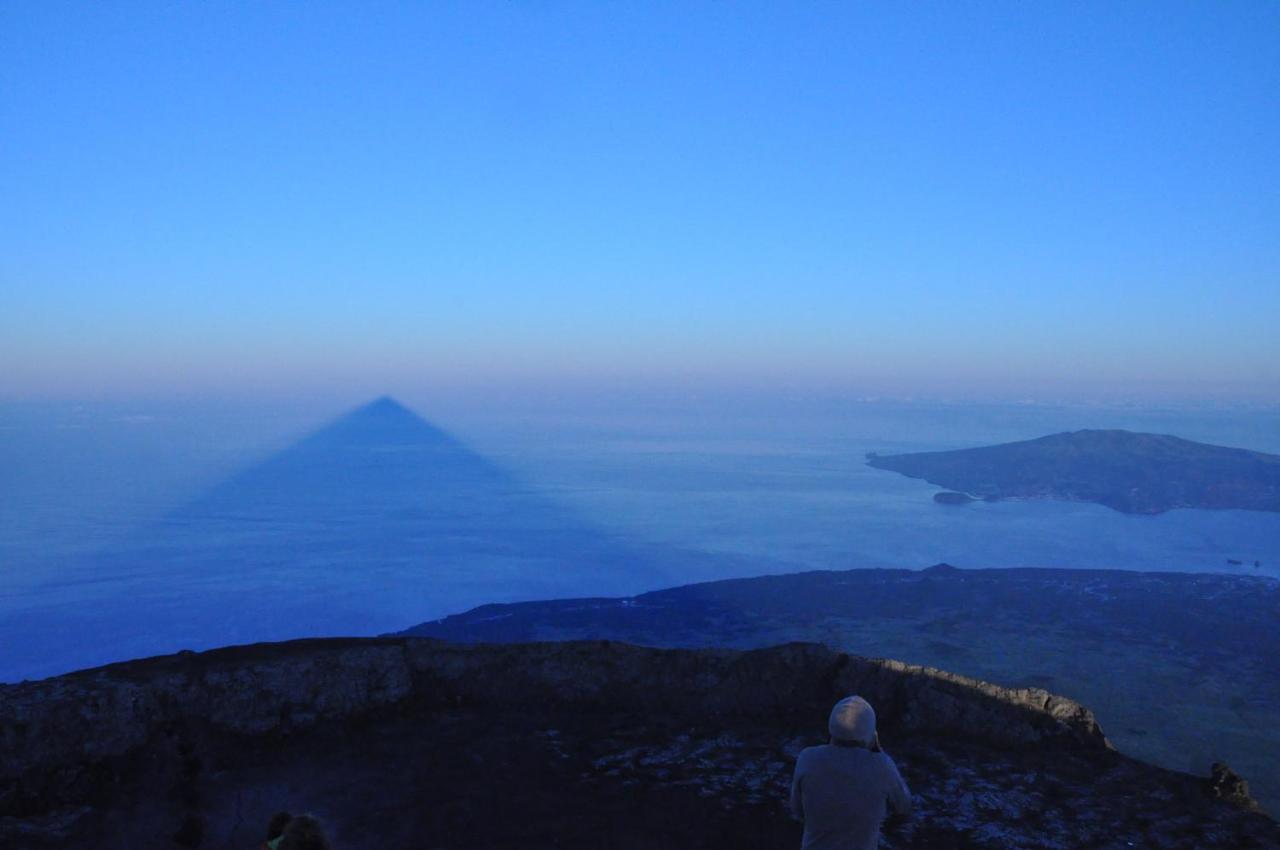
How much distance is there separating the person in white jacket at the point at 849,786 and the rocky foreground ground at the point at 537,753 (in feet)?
9.58

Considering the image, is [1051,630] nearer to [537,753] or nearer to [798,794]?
[537,753]

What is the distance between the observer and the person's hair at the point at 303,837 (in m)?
3.46

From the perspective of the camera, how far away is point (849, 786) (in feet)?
10.4

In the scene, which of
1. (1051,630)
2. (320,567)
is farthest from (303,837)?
(320,567)

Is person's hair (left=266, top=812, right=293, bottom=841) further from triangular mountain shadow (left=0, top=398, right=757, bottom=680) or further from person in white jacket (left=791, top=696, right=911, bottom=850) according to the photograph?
triangular mountain shadow (left=0, top=398, right=757, bottom=680)

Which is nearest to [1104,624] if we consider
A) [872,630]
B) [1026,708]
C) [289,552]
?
[872,630]

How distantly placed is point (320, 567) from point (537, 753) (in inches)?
1910

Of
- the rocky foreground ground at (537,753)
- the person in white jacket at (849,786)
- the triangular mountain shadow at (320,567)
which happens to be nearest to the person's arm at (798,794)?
the person in white jacket at (849,786)

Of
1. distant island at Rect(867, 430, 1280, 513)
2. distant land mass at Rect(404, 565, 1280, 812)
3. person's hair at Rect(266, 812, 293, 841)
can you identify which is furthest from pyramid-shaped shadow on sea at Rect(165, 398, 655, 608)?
person's hair at Rect(266, 812, 293, 841)

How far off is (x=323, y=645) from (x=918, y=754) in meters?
6.11

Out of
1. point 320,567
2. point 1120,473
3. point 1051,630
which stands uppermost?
point 1120,473

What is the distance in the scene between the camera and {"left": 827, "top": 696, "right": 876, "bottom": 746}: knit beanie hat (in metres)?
3.20

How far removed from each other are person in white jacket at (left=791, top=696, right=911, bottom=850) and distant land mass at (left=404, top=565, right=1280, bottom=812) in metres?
16.4

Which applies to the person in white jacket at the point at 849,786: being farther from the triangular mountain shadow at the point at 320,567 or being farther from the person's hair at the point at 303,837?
the triangular mountain shadow at the point at 320,567
